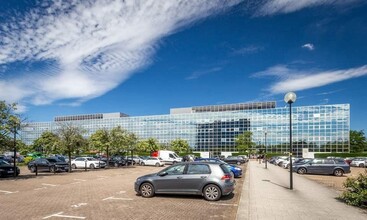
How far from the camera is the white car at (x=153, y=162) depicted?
44156mm

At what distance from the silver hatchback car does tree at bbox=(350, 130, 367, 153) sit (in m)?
112

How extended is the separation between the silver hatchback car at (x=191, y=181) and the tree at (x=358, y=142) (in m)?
112

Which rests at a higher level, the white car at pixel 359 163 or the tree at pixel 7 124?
the tree at pixel 7 124

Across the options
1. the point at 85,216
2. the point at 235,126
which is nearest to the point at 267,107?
the point at 235,126

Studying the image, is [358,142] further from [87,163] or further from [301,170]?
[87,163]

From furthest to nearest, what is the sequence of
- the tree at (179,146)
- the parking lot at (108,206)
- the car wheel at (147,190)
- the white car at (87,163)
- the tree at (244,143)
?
the tree at (244,143) < the tree at (179,146) < the white car at (87,163) < the car wheel at (147,190) < the parking lot at (108,206)

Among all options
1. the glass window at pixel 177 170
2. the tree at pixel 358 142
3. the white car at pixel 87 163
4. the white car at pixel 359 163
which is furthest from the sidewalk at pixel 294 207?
the tree at pixel 358 142

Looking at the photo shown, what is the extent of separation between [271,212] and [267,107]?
315ft

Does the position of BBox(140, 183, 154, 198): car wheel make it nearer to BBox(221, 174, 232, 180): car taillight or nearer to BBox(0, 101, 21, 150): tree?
BBox(221, 174, 232, 180): car taillight

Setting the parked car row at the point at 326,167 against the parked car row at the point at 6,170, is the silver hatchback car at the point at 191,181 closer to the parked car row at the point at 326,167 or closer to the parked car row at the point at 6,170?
the parked car row at the point at 6,170

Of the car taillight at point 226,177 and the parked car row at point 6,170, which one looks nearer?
the car taillight at point 226,177

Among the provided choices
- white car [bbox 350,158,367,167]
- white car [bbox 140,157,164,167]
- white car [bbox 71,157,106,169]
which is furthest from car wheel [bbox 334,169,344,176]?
white car [bbox 71,157,106,169]

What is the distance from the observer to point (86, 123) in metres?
128

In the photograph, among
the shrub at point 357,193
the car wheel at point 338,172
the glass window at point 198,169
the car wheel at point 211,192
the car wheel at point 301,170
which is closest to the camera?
the shrub at point 357,193
